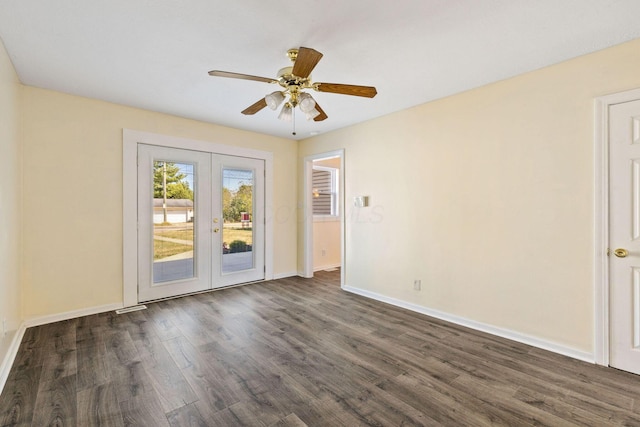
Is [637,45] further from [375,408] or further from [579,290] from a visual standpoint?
[375,408]

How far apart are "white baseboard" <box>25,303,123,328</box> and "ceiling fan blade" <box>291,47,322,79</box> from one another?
356cm

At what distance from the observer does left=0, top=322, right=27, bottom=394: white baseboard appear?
2.18 meters

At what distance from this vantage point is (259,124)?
4.54 metres

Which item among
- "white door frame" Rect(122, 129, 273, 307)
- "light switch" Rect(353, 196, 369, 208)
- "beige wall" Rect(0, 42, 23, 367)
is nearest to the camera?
"beige wall" Rect(0, 42, 23, 367)

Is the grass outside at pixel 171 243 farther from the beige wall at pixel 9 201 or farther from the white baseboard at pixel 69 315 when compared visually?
the beige wall at pixel 9 201

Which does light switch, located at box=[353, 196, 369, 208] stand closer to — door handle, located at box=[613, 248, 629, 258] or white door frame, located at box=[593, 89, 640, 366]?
white door frame, located at box=[593, 89, 640, 366]

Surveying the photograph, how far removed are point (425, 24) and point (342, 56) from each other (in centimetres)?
70

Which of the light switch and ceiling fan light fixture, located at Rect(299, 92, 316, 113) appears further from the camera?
the light switch

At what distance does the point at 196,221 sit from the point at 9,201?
199 centimetres

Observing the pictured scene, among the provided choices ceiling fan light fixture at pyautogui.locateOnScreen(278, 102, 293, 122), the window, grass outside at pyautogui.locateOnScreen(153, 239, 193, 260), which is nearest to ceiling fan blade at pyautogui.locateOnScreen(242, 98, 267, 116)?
ceiling fan light fixture at pyautogui.locateOnScreen(278, 102, 293, 122)

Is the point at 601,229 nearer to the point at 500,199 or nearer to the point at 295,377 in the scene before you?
the point at 500,199

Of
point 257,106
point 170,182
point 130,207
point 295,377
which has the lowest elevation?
point 295,377

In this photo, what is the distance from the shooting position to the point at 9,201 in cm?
259

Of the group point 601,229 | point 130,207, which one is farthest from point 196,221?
point 601,229
